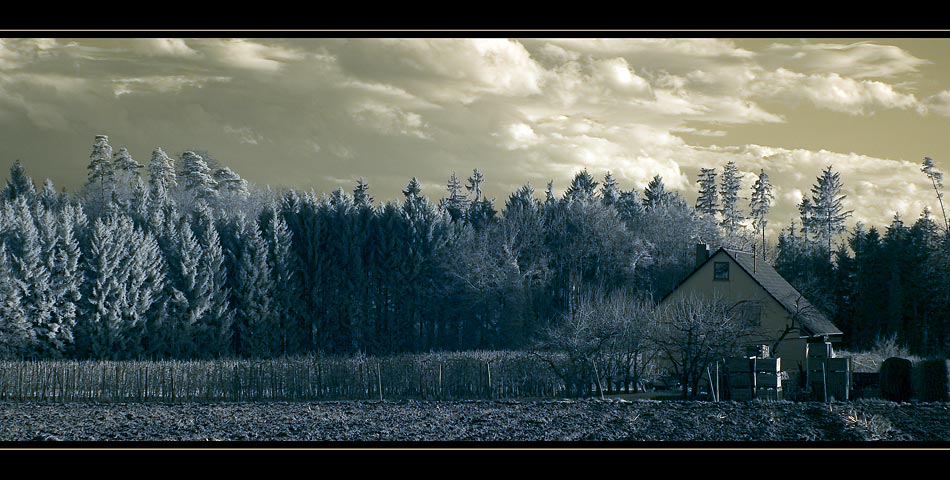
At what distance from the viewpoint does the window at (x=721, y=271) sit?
120ft

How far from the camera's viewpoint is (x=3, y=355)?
37.2 meters

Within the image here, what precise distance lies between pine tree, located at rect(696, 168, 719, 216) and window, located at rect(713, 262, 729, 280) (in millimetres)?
21283

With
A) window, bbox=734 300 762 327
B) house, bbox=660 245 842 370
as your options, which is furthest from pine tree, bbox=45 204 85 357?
window, bbox=734 300 762 327

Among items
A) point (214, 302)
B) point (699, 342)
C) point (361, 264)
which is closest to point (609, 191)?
point (361, 264)

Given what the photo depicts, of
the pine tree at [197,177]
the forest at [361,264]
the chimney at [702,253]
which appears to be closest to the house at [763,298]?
the chimney at [702,253]

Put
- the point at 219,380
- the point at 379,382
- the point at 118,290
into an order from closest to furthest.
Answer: the point at 379,382
the point at 219,380
the point at 118,290

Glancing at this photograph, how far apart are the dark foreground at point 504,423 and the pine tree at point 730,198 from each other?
38.3 m

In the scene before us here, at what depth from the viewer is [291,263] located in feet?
159

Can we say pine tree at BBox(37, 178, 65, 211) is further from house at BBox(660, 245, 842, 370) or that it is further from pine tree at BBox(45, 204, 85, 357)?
house at BBox(660, 245, 842, 370)

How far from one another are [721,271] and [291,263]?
24319 millimetres

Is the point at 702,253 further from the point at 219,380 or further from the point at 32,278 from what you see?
the point at 32,278

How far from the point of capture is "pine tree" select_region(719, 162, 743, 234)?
57094 mm
